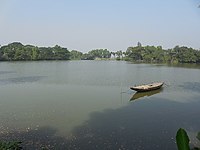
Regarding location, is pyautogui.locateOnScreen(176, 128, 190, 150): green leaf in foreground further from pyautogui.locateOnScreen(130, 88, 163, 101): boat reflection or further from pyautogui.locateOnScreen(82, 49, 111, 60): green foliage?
pyautogui.locateOnScreen(82, 49, 111, 60): green foliage

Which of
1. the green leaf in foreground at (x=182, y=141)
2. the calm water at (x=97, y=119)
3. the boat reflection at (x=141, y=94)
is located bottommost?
the calm water at (x=97, y=119)

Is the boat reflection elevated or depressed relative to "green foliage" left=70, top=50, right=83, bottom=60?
depressed

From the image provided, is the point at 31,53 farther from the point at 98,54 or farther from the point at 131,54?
the point at 98,54

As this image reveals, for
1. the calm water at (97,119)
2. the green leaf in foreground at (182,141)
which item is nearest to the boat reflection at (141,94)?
the calm water at (97,119)

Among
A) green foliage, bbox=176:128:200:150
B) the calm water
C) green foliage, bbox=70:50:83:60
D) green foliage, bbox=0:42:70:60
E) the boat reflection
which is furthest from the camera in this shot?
green foliage, bbox=70:50:83:60

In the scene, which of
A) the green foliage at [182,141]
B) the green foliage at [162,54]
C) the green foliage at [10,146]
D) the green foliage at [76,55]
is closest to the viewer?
the green foliage at [182,141]

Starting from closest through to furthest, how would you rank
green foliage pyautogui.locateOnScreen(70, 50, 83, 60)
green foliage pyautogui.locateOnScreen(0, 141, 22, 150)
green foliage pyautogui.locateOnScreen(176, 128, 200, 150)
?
green foliage pyautogui.locateOnScreen(176, 128, 200, 150)
green foliage pyautogui.locateOnScreen(0, 141, 22, 150)
green foliage pyautogui.locateOnScreen(70, 50, 83, 60)

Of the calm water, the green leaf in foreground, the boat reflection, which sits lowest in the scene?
the calm water

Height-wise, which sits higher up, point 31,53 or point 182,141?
point 31,53

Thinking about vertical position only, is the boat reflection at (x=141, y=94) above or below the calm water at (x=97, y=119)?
above

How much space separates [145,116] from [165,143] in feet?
11.6

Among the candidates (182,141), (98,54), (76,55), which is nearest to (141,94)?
(182,141)

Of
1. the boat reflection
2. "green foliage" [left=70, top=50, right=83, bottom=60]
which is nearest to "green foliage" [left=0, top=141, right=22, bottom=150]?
the boat reflection

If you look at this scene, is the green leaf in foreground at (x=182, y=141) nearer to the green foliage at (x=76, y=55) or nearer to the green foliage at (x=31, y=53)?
the green foliage at (x=31, y=53)
